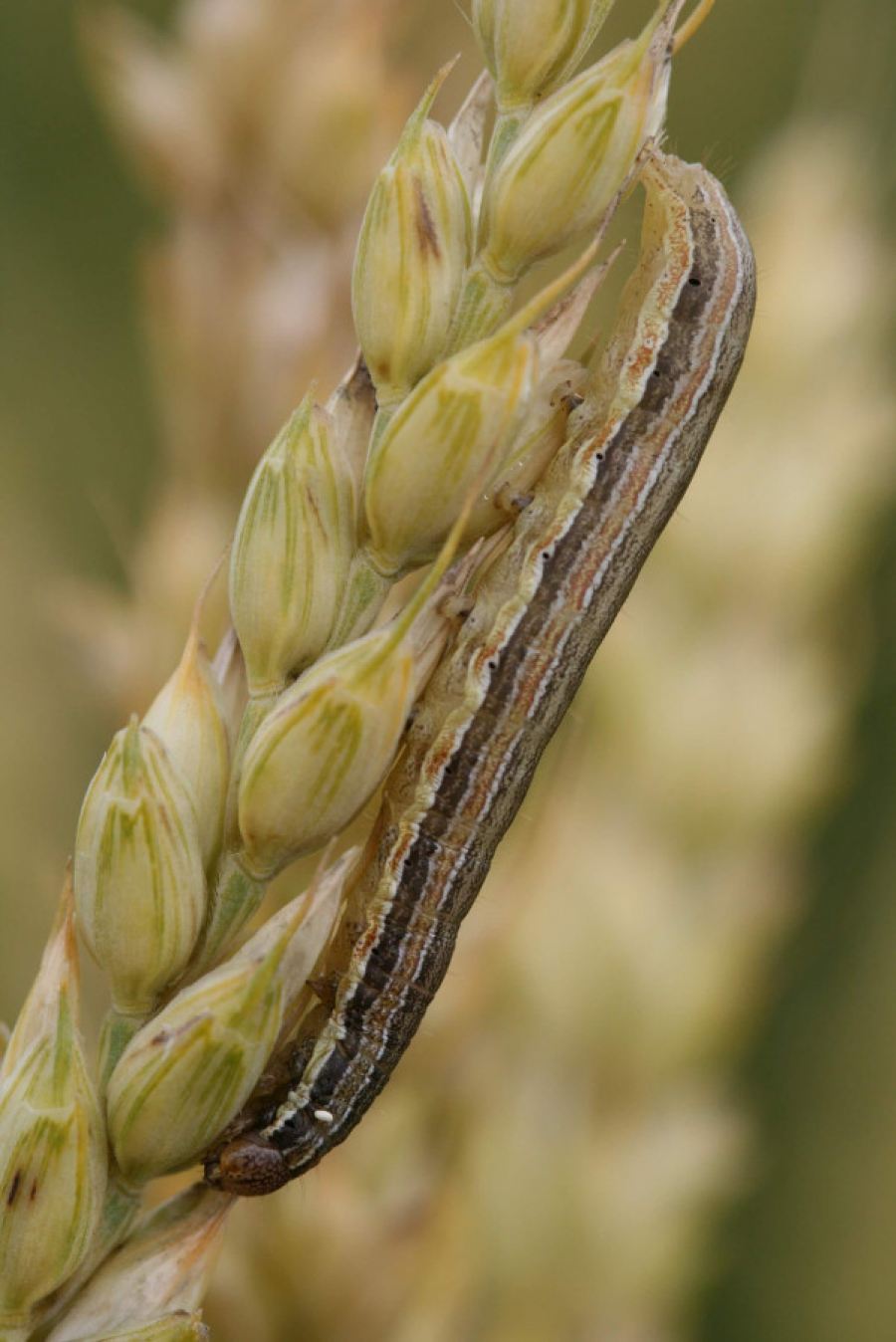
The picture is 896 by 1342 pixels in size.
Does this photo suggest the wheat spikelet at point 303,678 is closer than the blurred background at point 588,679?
Yes

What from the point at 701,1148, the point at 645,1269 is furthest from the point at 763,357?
the point at 645,1269

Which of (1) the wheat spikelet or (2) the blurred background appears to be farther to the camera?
(2) the blurred background

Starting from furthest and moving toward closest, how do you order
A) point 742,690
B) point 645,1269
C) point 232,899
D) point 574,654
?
point 742,690, point 645,1269, point 574,654, point 232,899

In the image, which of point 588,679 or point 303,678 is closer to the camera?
point 303,678

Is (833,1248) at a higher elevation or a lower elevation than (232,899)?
lower

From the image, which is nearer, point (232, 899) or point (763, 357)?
point (232, 899)

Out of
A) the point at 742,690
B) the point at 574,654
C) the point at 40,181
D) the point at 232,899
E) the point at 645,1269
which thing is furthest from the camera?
the point at 40,181

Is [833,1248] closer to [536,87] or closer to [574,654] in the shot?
[574,654]

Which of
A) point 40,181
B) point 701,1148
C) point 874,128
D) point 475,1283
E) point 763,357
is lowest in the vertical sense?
point 475,1283
